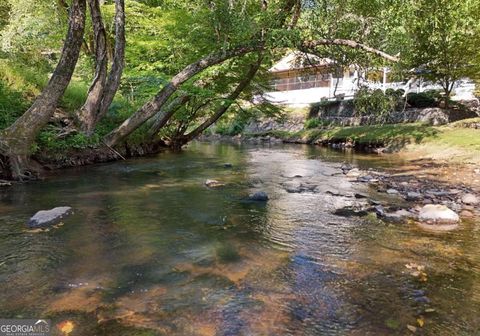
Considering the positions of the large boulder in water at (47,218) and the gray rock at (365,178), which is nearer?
the large boulder in water at (47,218)

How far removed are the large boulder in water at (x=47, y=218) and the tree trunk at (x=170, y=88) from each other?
708 cm

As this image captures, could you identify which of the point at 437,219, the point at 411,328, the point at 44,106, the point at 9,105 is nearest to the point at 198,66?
the point at 44,106

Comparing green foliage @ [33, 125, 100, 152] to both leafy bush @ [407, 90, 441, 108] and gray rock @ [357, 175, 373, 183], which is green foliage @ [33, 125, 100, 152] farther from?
leafy bush @ [407, 90, 441, 108]

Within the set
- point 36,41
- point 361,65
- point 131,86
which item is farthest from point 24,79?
point 361,65

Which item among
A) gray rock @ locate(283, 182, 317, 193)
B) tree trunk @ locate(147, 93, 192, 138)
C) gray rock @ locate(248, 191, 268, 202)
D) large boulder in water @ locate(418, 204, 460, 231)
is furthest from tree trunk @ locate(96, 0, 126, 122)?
large boulder in water @ locate(418, 204, 460, 231)

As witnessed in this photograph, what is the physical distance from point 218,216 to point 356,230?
258 cm

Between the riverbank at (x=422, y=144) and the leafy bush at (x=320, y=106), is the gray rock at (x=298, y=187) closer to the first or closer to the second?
the riverbank at (x=422, y=144)

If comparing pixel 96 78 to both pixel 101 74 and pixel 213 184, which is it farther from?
pixel 213 184

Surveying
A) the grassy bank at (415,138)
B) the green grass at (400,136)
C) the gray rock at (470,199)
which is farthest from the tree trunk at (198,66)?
the green grass at (400,136)

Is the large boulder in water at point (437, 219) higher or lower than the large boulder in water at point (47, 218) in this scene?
lower

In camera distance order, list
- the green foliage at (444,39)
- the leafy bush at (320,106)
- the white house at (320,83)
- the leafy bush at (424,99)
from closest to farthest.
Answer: the green foliage at (444,39) → the white house at (320,83) → the leafy bush at (424,99) → the leafy bush at (320,106)

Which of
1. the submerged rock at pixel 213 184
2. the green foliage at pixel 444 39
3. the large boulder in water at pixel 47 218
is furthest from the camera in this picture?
the green foliage at pixel 444 39

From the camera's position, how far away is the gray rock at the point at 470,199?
856 cm

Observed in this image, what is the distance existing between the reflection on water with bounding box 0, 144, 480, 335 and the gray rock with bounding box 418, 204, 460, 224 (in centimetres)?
29
